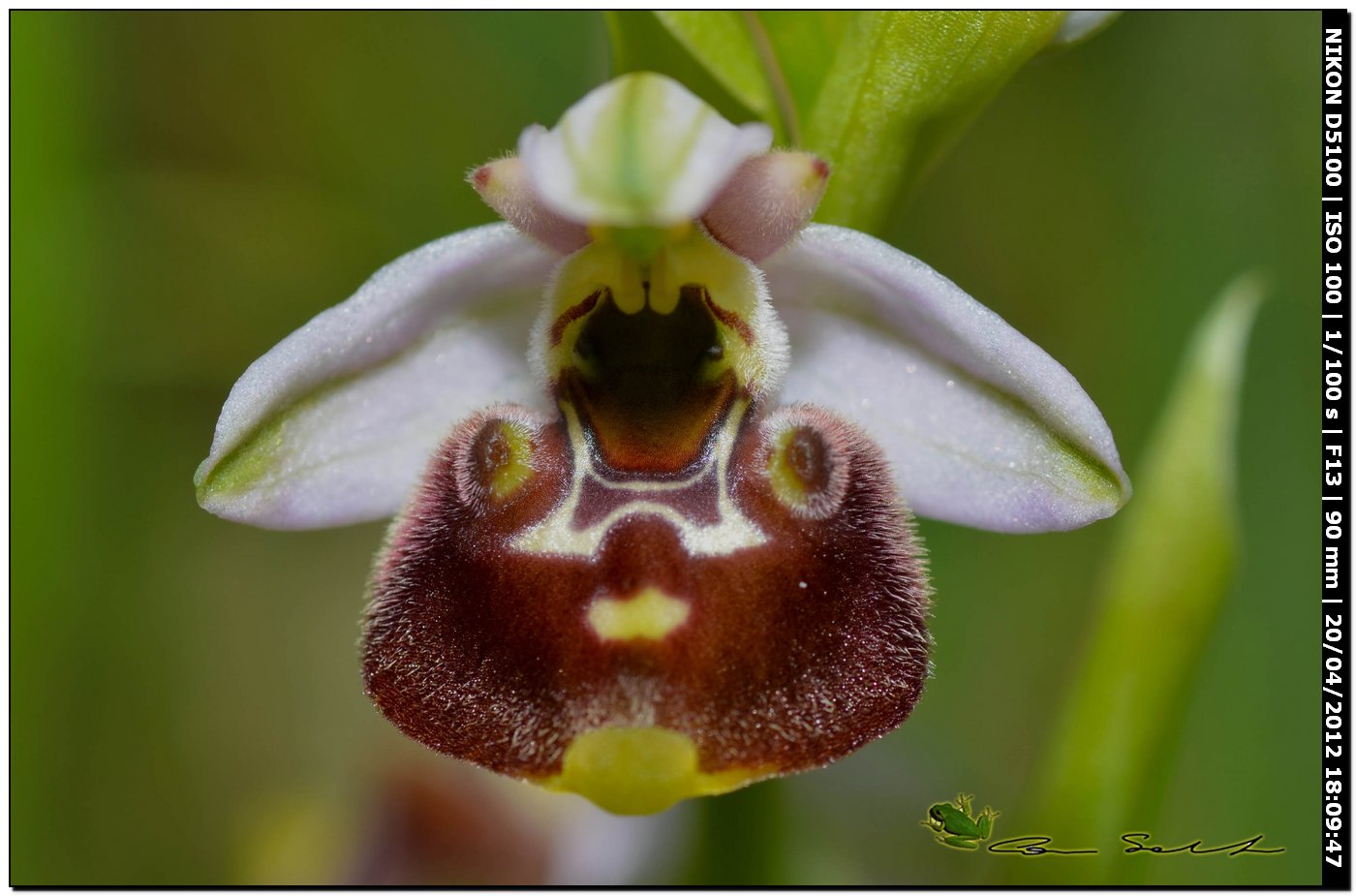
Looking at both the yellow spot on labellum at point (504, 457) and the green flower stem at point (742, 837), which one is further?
the green flower stem at point (742, 837)

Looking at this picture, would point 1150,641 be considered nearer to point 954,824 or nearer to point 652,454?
point 954,824

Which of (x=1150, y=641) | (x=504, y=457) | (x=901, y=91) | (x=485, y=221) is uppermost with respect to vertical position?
(x=485, y=221)

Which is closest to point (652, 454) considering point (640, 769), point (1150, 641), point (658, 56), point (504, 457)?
point (504, 457)

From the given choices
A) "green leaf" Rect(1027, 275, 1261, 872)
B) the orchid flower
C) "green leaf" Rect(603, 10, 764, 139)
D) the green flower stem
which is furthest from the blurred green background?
"green leaf" Rect(603, 10, 764, 139)

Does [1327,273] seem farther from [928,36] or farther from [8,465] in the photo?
[8,465]

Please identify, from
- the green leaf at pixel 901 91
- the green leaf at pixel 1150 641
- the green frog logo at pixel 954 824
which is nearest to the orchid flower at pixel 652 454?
the green leaf at pixel 901 91

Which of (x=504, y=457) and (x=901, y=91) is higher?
(x=901, y=91)

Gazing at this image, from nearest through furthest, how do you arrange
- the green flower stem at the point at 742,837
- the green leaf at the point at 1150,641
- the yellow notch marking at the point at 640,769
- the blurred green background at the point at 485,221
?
the yellow notch marking at the point at 640,769
the green flower stem at the point at 742,837
the green leaf at the point at 1150,641
the blurred green background at the point at 485,221

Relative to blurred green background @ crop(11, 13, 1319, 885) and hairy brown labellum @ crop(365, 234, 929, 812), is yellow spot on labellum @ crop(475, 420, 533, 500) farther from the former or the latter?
blurred green background @ crop(11, 13, 1319, 885)

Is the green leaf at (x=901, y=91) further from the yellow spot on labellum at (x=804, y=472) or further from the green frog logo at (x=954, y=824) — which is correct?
the green frog logo at (x=954, y=824)
